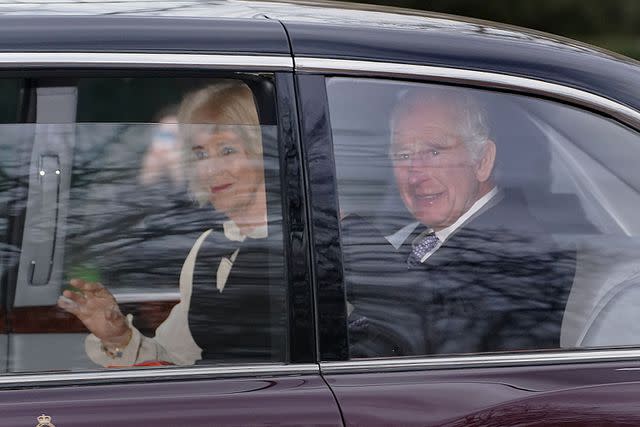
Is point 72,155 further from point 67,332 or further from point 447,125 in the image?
point 447,125

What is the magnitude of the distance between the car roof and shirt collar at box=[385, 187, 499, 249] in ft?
0.81

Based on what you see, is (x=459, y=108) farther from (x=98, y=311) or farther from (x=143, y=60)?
(x=98, y=311)

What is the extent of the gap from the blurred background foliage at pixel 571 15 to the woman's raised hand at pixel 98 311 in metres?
18.5

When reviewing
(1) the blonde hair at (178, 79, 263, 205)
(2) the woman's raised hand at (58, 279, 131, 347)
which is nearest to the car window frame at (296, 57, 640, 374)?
(1) the blonde hair at (178, 79, 263, 205)

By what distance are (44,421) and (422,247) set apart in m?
0.77

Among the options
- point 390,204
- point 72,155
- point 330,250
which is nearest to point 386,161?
point 390,204

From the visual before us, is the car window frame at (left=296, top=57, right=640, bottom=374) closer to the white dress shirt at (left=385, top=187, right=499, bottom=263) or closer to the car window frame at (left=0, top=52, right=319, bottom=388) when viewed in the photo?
the car window frame at (left=0, top=52, right=319, bottom=388)

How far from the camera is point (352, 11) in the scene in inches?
102

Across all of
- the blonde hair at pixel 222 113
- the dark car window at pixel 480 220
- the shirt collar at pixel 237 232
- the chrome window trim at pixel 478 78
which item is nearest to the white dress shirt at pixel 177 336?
the shirt collar at pixel 237 232

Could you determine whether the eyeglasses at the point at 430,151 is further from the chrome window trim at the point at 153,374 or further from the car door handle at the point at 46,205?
the car door handle at the point at 46,205

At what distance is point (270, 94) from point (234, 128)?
0.31 ft

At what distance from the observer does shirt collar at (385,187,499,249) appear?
231 centimetres

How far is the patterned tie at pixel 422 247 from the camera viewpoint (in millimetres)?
2291

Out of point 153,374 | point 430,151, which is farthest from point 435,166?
point 153,374
